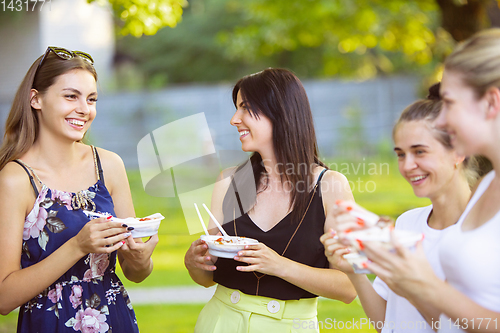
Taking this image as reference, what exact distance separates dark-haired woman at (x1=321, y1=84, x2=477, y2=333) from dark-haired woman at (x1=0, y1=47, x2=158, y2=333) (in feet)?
3.63

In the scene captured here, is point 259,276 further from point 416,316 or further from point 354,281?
point 416,316

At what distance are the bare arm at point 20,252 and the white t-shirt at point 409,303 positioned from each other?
1176mm

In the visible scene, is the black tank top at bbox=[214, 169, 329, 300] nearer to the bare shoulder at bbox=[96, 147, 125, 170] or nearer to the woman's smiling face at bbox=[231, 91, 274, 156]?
the woman's smiling face at bbox=[231, 91, 274, 156]

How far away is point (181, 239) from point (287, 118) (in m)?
5.13

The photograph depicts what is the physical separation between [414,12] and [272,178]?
29.0 ft

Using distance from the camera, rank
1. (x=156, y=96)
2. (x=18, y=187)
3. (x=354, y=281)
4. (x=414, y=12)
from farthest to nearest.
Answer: (x=156, y=96)
(x=414, y=12)
(x=18, y=187)
(x=354, y=281)

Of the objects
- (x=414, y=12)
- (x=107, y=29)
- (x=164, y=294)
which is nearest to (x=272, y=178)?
(x=164, y=294)

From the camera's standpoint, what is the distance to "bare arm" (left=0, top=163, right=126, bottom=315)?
1934 mm

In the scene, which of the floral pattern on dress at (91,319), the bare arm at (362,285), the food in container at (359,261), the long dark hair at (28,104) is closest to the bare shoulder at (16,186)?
the long dark hair at (28,104)

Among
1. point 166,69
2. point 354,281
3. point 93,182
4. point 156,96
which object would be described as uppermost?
point 166,69

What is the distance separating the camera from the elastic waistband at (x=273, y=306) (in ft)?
7.13

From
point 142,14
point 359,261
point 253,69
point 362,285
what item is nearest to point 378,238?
point 359,261

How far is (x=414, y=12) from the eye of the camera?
9883mm

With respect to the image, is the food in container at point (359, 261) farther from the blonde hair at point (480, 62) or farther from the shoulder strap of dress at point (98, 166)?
the shoulder strap of dress at point (98, 166)
